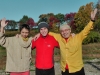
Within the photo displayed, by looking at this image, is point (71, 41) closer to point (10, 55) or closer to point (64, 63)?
point (64, 63)

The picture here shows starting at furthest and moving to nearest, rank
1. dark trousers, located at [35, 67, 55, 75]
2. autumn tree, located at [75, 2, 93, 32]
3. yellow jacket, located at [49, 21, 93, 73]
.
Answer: autumn tree, located at [75, 2, 93, 32] → dark trousers, located at [35, 67, 55, 75] → yellow jacket, located at [49, 21, 93, 73]

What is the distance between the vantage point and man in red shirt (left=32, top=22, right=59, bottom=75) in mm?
4723

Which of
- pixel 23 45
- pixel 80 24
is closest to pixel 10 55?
pixel 23 45

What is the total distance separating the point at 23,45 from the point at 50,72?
836 mm

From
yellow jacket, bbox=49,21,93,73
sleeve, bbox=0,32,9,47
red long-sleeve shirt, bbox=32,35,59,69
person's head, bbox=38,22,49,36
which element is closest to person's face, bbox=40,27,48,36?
person's head, bbox=38,22,49,36

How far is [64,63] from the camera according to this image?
15.4 ft

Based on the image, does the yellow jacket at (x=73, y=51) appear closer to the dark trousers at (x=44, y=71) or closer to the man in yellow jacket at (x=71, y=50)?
the man in yellow jacket at (x=71, y=50)

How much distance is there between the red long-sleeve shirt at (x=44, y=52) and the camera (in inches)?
186

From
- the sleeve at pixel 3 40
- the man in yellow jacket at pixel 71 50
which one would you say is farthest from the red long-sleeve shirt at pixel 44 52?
the sleeve at pixel 3 40

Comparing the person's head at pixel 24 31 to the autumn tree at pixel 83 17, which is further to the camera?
the autumn tree at pixel 83 17

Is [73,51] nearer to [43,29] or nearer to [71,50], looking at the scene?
[71,50]

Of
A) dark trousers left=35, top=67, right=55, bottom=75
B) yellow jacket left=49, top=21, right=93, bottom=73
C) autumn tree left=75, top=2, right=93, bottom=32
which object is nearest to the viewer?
yellow jacket left=49, top=21, right=93, bottom=73

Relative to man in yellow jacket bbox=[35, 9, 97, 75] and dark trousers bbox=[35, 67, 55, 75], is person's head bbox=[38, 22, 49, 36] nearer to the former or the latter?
man in yellow jacket bbox=[35, 9, 97, 75]

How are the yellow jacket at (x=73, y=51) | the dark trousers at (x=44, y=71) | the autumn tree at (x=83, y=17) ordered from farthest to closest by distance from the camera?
the autumn tree at (x=83, y=17) < the dark trousers at (x=44, y=71) < the yellow jacket at (x=73, y=51)
